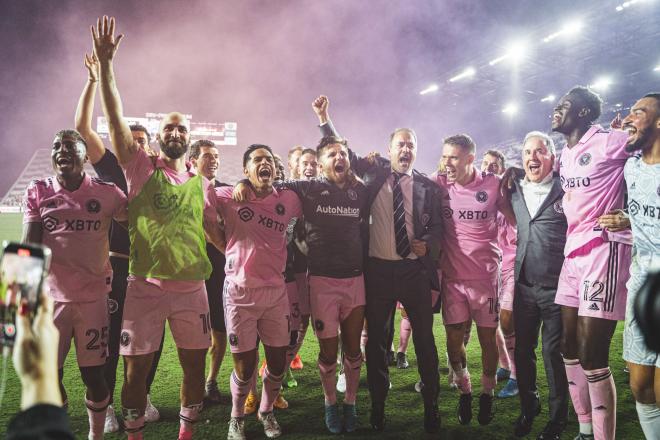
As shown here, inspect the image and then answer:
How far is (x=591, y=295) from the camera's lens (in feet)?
10.5

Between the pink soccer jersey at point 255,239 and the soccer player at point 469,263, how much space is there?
5.82 feet

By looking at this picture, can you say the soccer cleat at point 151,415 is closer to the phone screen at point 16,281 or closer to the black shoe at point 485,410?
the black shoe at point 485,410

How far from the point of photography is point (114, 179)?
376cm

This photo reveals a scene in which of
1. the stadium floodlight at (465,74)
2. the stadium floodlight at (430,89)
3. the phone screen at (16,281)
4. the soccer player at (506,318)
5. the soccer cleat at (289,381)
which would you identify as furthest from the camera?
the stadium floodlight at (430,89)

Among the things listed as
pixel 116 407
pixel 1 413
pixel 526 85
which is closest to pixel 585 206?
pixel 116 407

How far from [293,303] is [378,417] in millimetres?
1488

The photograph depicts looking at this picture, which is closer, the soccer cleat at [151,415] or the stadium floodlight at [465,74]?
the soccer cleat at [151,415]

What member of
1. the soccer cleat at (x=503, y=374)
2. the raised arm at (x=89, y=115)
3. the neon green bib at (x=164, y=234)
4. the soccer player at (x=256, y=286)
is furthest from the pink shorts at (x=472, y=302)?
the raised arm at (x=89, y=115)

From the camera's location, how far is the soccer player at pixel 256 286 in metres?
3.59


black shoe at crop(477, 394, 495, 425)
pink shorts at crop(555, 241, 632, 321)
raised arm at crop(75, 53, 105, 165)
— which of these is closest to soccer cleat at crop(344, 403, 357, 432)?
black shoe at crop(477, 394, 495, 425)

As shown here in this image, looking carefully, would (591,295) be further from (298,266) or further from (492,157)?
(492,157)

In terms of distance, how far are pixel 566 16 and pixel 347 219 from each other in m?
22.5

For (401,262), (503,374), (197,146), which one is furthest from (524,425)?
(197,146)

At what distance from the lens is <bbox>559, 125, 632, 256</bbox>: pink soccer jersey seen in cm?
327
